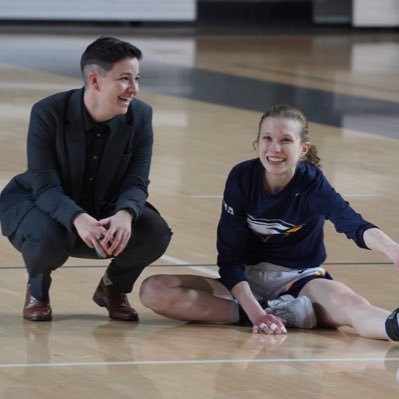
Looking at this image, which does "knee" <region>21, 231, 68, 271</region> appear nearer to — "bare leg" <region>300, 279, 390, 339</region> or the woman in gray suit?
the woman in gray suit

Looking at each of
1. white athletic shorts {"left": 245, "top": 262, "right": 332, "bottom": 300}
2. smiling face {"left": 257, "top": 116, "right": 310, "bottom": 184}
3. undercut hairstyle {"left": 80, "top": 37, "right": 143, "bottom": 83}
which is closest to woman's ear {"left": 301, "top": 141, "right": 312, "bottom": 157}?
smiling face {"left": 257, "top": 116, "right": 310, "bottom": 184}

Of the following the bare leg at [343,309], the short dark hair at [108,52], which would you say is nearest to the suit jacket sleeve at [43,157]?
the short dark hair at [108,52]

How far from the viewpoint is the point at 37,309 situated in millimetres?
4004

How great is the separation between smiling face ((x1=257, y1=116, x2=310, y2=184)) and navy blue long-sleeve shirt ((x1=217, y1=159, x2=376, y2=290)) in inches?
3.3

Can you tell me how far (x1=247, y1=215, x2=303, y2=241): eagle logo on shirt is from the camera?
401 centimetres

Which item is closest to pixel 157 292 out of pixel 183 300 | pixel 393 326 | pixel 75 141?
pixel 183 300

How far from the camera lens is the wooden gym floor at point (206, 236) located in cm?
338

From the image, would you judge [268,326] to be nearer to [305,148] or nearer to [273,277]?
[273,277]

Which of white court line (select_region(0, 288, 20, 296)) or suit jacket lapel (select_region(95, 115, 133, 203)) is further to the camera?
white court line (select_region(0, 288, 20, 296))

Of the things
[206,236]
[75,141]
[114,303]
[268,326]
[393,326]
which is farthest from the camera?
[206,236]

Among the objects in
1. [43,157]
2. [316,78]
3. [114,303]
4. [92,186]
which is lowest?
[316,78]

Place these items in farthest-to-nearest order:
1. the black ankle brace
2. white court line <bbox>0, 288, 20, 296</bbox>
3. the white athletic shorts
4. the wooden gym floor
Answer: white court line <bbox>0, 288, 20, 296</bbox> → the white athletic shorts → the black ankle brace → the wooden gym floor

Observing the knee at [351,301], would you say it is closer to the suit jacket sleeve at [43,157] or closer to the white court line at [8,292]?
the suit jacket sleeve at [43,157]

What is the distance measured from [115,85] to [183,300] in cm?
71
